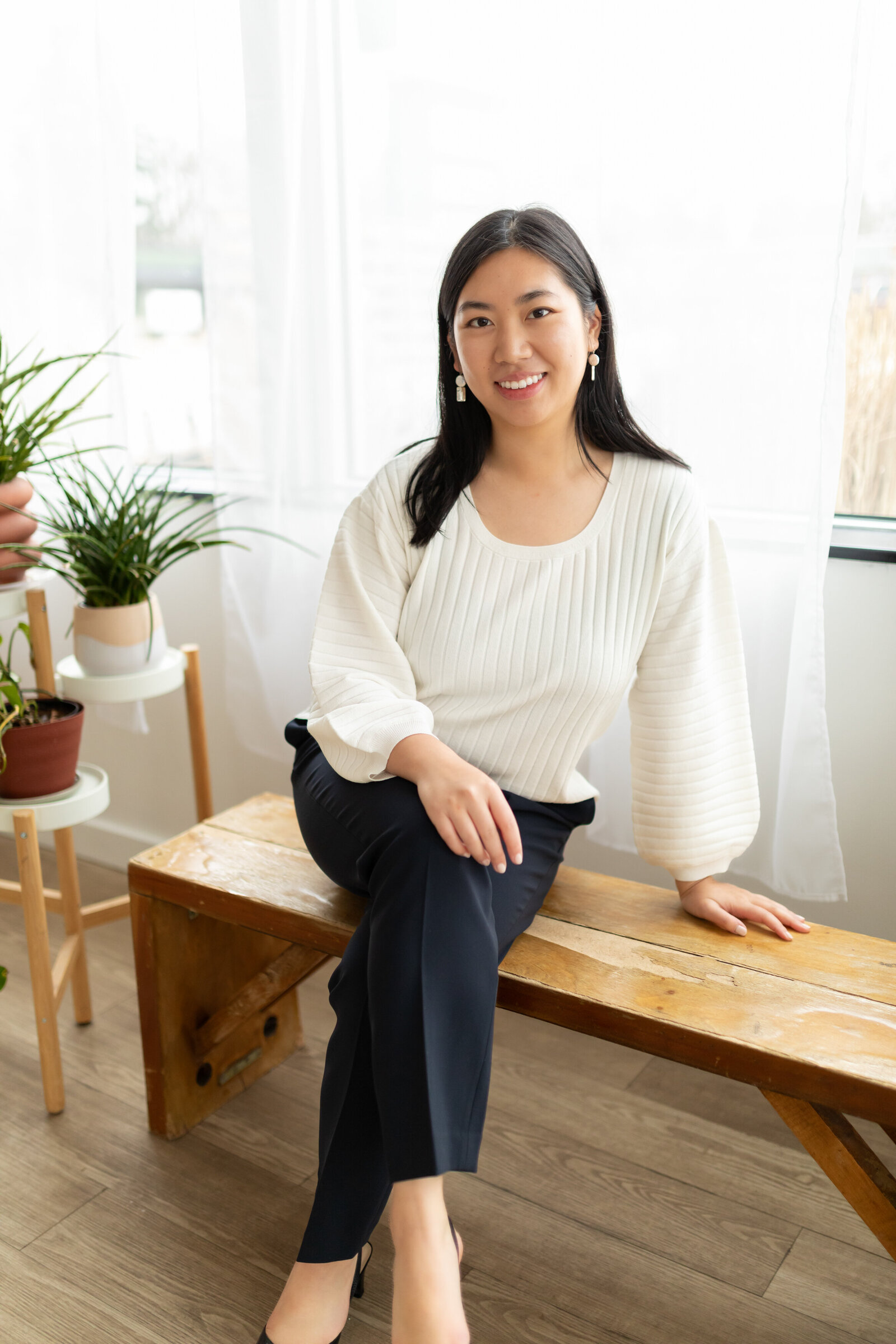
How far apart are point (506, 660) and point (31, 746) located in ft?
2.64

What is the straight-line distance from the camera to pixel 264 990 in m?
1.59

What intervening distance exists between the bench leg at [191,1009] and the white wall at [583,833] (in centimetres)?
50

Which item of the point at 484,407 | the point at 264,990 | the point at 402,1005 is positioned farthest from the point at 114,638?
the point at 402,1005

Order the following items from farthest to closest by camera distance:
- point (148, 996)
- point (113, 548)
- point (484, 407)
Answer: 1. point (113, 548)
2. point (148, 996)
3. point (484, 407)

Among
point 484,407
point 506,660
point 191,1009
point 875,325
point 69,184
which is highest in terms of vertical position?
point 69,184

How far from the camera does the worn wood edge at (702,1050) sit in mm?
1081

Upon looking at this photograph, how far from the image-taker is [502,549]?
4.55ft

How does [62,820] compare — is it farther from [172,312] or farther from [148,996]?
[172,312]

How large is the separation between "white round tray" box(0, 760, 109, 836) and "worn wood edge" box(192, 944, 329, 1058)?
1.26 ft

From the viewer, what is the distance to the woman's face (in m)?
1.29

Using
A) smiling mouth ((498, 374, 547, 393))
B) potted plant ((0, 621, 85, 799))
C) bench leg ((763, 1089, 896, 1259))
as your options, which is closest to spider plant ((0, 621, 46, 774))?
potted plant ((0, 621, 85, 799))

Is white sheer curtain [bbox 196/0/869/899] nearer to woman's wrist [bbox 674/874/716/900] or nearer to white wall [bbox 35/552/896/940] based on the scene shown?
white wall [bbox 35/552/896/940]

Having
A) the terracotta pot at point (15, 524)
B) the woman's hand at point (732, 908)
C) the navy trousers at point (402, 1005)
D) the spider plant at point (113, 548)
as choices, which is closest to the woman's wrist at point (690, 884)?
the woman's hand at point (732, 908)

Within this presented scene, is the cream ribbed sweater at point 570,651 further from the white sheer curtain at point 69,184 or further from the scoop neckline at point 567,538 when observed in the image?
the white sheer curtain at point 69,184
